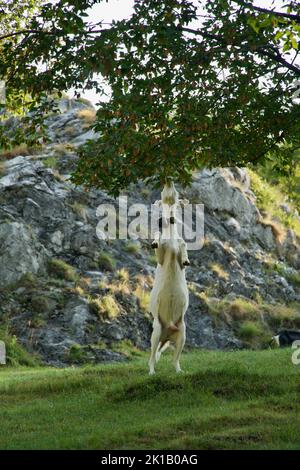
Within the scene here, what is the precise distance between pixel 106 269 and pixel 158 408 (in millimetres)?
16079

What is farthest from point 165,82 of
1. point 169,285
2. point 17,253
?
point 17,253

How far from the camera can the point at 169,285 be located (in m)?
14.9

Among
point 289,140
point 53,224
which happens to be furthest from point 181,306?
point 53,224

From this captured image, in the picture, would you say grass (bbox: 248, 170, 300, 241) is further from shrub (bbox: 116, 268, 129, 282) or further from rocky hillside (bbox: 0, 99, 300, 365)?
shrub (bbox: 116, 268, 129, 282)

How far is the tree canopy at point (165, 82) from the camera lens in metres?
12.3

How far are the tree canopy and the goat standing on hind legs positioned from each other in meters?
1.43

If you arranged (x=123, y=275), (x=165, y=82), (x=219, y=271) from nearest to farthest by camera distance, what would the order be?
1. (x=165, y=82)
2. (x=123, y=275)
3. (x=219, y=271)

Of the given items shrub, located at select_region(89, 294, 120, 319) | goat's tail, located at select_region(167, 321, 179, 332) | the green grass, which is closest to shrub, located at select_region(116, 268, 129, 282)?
Result: shrub, located at select_region(89, 294, 120, 319)

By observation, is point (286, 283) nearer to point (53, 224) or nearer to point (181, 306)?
point (53, 224)

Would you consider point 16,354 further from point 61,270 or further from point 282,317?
point 282,317

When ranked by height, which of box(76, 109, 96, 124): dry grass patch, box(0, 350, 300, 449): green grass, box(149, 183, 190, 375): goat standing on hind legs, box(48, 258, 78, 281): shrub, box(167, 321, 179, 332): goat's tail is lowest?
box(0, 350, 300, 449): green grass

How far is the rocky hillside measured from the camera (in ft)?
82.3

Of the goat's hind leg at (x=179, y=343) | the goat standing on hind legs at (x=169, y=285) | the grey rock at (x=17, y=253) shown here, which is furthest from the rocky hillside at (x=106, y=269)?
the goat standing on hind legs at (x=169, y=285)

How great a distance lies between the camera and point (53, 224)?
94.9 ft
